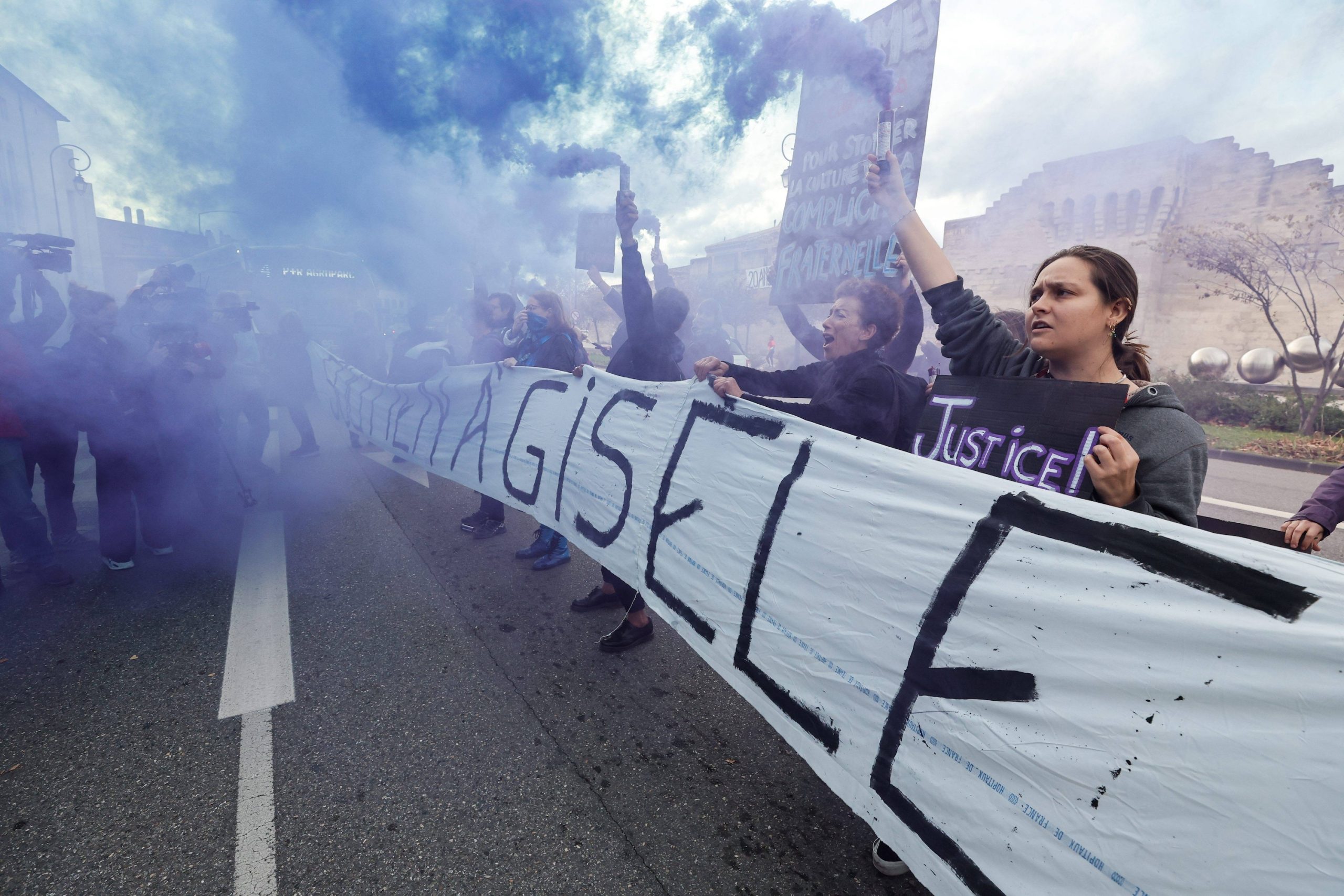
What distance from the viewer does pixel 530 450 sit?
12.3ft

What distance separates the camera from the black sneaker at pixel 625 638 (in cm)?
307

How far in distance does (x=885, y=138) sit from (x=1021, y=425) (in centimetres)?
155

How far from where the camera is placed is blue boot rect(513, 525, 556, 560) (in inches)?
167

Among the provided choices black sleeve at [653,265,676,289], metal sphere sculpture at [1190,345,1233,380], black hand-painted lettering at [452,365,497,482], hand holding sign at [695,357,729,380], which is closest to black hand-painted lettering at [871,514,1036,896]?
hand holding sign at [695,357,729,380]

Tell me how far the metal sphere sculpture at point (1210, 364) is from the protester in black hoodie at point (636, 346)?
930 inches

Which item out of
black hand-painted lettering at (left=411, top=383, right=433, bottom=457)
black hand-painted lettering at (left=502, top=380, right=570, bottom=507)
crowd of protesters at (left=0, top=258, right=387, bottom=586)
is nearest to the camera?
black hand-painted lettering at (left=502, top=380, right=570, bottom=507)

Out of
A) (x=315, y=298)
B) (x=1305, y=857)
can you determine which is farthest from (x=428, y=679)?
(x=315, y=298)

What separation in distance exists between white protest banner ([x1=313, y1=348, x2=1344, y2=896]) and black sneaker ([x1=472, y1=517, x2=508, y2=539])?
8.77 feet

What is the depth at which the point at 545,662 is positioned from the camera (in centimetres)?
294

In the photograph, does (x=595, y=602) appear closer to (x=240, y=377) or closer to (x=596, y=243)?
(x=596, y=243)

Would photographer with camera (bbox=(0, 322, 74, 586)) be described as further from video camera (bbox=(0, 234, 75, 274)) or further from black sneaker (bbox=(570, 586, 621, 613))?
black sneaker (bbox=(570, 586, 621, 613))

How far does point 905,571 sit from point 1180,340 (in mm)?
27740

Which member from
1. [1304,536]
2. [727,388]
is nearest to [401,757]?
[727,388]

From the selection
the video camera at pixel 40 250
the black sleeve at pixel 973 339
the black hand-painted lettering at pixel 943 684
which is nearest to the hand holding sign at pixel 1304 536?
the black sleeve at pixel 973 339
